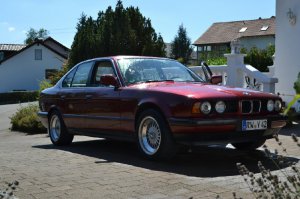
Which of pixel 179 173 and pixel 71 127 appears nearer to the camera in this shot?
pixel 179 173

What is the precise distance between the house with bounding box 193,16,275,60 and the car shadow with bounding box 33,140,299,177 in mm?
63008

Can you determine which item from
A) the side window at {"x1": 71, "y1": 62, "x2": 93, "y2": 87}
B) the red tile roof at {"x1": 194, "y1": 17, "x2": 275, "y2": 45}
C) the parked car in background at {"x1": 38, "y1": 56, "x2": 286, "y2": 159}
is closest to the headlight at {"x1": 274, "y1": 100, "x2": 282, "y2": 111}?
the parked car in background at {"x1": 38, "y1": 56, "x2": 286, "y2": 159}

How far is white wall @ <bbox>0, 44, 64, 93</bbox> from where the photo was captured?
62188mm

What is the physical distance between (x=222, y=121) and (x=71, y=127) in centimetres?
353

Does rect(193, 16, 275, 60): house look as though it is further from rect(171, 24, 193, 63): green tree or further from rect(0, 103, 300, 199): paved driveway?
rect(0, 103, 300, 199): paved driveway

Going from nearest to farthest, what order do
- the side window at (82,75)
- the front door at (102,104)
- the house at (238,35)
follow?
the front door at (102,104) → the side window at (82,75) → the house at (238,35)

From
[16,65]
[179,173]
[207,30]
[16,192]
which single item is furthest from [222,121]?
[207,30]

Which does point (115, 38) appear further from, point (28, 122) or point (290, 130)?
point (290, 130)

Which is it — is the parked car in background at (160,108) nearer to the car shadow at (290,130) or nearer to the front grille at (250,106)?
the front grille at (250,106)

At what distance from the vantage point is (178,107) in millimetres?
6422

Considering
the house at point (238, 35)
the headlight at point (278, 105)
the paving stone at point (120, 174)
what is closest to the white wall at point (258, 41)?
the house at point (238, 35)

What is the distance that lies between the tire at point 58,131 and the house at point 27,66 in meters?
53.0

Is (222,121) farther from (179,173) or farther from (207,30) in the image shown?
(207,30)

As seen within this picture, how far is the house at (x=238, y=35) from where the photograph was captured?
73.6 m
